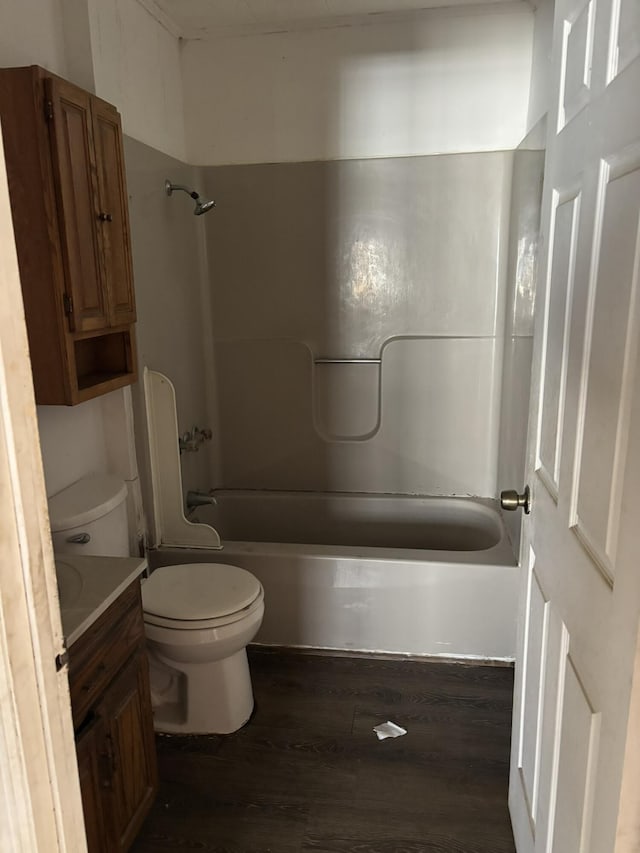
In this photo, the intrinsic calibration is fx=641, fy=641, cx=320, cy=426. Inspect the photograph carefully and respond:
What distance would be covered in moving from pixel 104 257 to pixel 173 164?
3.60ft

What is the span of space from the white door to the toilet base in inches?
38.9

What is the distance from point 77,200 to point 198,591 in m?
1.23

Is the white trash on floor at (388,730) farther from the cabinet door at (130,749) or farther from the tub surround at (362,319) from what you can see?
the tub surround at (362,319)

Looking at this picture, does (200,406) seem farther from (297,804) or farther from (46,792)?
(46,792)

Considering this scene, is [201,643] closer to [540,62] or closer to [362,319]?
[362,319]

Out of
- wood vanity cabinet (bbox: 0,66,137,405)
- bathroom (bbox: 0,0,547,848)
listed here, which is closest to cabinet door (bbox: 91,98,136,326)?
wood vanity cabinet (bbox: 0,66,137,405)

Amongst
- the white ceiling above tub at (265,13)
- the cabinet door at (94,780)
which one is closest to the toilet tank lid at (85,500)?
the cabinet door at (94,780)

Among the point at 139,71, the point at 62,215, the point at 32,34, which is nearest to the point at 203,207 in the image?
the point at 139,71

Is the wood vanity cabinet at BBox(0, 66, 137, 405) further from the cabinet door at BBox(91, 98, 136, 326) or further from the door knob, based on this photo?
the door knob

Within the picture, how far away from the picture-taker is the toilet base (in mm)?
2084

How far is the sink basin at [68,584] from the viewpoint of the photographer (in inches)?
56.4

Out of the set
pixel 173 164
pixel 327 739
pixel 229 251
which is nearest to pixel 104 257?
pixel 173 164

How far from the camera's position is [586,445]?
3.41 ft

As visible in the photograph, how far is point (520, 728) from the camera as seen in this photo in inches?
62.3
